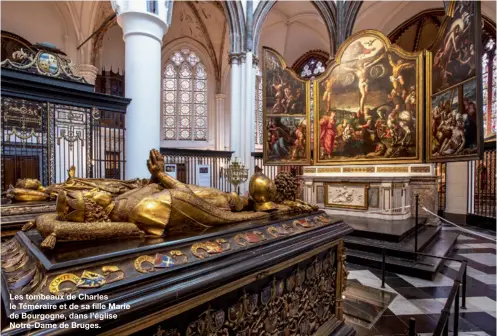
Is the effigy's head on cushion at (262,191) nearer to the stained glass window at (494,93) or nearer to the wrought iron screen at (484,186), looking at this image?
the wrought iron screen at (484,186)

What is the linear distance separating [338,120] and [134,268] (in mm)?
6858

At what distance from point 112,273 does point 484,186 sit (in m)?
10.3

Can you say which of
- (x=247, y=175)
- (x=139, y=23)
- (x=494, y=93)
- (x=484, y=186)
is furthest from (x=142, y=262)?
(x=494, y=93)

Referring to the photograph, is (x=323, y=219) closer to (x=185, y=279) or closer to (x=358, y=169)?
(x=185, y=279)

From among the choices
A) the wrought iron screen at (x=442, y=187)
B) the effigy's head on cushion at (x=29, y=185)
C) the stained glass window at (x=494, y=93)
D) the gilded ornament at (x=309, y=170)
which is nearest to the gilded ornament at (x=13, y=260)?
the effigy's head on cushion at (x=29, y=185)

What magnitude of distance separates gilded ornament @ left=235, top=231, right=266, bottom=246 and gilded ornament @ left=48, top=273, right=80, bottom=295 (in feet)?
2.22

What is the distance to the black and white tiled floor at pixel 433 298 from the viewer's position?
7.79 feet

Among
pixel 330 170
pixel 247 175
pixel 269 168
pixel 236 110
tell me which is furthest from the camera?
pixel 269 168

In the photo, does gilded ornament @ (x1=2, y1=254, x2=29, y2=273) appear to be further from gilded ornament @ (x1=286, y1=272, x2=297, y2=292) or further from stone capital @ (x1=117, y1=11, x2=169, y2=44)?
stone capital @ (x1=117, y1=11, x2=169, y2=44)

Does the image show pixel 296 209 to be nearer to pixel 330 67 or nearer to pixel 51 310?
pixel 51 310

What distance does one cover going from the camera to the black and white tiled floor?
7.79ft

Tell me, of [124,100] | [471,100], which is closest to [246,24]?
[124,100]

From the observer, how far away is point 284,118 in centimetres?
772

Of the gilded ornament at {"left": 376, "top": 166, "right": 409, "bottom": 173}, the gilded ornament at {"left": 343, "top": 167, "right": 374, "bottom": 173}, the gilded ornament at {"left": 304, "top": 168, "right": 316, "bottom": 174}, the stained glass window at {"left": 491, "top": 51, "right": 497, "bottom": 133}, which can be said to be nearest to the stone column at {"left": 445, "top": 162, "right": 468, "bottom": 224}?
the stained glass window at {"left": 491, "top": 51, "right": 497, "bottom": 133}
